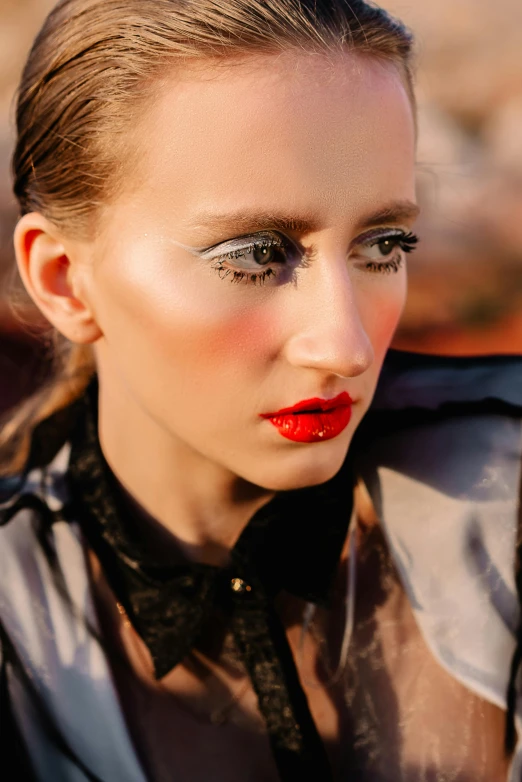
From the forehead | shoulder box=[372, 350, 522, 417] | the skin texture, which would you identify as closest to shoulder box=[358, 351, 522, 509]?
shoulder box=[372, 350, 522, 417]

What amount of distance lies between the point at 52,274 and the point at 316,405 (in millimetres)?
309

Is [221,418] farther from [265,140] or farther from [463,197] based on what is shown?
[463,197]

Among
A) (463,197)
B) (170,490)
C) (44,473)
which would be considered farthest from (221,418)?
(463,197)

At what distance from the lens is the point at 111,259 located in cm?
75

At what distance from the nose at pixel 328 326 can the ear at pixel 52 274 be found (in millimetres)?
234

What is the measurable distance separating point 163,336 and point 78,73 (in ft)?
0.88

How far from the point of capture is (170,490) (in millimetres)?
897

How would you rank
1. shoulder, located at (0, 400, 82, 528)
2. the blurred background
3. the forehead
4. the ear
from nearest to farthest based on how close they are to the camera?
the forehead < the ear < shoulder, located at (0, 400, 82, 528) < the blurred background

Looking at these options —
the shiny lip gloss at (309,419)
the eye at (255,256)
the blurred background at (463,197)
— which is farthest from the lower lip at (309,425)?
the blurred background at (463,197)

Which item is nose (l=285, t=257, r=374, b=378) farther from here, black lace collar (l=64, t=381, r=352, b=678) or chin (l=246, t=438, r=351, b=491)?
black lace collar (l=64, t=381, r=352, b=678)

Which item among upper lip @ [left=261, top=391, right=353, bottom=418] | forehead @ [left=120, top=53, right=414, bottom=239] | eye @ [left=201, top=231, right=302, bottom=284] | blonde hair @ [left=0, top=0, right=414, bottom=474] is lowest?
upper lip @ [left=261, top=391, right=353, bottom=418]

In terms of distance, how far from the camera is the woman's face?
2.25 ft

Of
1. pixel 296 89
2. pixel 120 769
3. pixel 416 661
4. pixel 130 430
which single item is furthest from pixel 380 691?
pixel 296 89

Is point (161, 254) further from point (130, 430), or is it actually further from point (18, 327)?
point (18, 327)
